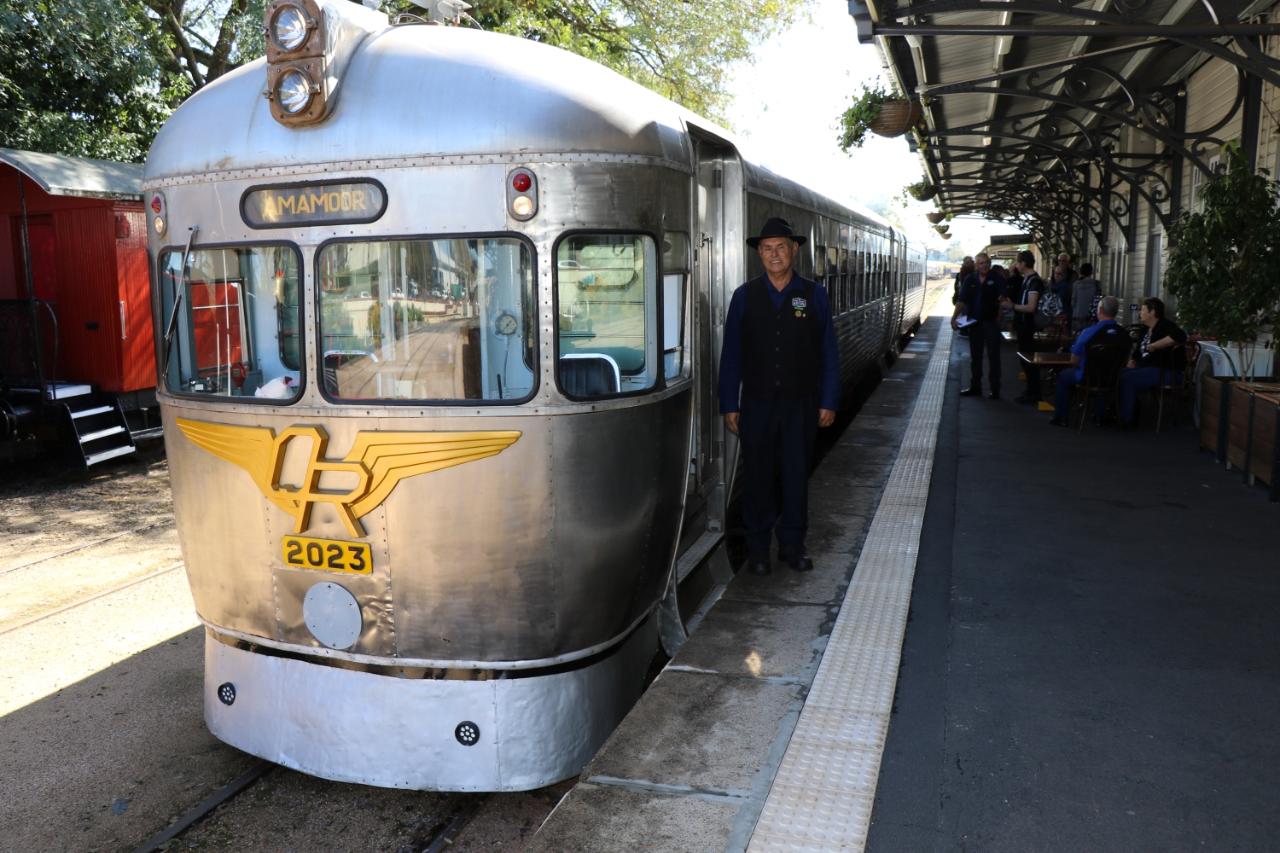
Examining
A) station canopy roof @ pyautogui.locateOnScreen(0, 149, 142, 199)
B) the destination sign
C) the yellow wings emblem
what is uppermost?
station canopy roof @ pyautogui.locateOnScreen(0, 149, 142, 199)

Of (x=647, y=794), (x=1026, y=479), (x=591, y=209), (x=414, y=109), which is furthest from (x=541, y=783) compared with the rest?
(x=1026, y=479)

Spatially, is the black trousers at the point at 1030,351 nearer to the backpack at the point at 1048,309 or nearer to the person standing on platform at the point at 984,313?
the person standing on platform at the point at 984,313

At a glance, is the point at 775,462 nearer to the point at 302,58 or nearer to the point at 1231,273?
the point at 302,58

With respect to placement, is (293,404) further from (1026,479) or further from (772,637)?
(1026,479)

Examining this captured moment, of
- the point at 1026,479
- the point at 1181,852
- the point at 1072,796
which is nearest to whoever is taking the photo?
the point at 1181,852

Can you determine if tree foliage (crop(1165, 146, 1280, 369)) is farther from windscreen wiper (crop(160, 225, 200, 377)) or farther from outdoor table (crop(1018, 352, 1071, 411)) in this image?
windscreen wiper (crop(160, 225, 200, 377))

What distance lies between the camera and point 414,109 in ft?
12.7

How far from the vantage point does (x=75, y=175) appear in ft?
34.9

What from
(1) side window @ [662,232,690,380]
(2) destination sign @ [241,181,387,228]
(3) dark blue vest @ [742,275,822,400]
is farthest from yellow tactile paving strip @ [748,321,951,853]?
(2) destination sign @ [241,181,387,228]

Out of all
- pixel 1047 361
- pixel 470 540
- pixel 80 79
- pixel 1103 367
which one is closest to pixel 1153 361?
pixel 1103 367

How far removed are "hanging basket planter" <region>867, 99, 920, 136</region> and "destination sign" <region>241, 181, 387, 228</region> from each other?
928 centimetres

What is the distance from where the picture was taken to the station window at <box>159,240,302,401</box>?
4094 mm

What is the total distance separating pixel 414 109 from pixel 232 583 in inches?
76.2

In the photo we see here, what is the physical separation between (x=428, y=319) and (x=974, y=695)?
99.8 inches
